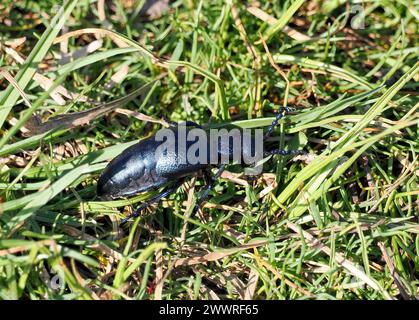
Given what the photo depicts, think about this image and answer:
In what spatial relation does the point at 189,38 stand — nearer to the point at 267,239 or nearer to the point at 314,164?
the point at 314,164

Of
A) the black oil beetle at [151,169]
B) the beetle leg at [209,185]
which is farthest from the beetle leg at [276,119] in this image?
the beetle leg at [209,185]

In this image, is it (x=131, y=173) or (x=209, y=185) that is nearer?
(x=131, y=173)

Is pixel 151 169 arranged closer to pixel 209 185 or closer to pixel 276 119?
pixel 209 185

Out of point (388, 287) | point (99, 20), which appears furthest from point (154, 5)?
point (388, 287)

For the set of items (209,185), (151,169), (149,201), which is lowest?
(149,201)

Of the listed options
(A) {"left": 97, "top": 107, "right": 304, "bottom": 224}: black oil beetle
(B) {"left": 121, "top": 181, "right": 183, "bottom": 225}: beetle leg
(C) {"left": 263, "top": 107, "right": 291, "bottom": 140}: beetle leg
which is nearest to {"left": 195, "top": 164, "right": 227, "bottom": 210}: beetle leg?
(A) {"left": 97, "top": 107, "right": 304, "bottom": 224}: black oil beetle

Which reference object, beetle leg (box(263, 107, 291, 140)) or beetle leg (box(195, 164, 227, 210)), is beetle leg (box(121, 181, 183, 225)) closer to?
beetle leg (box(195, 164, 227, 210))

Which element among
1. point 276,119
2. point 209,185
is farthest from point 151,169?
point 276,119

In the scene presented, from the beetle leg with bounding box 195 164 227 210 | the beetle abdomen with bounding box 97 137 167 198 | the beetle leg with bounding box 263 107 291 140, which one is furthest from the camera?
the beetle leg with bounding box 263 107 291 140
